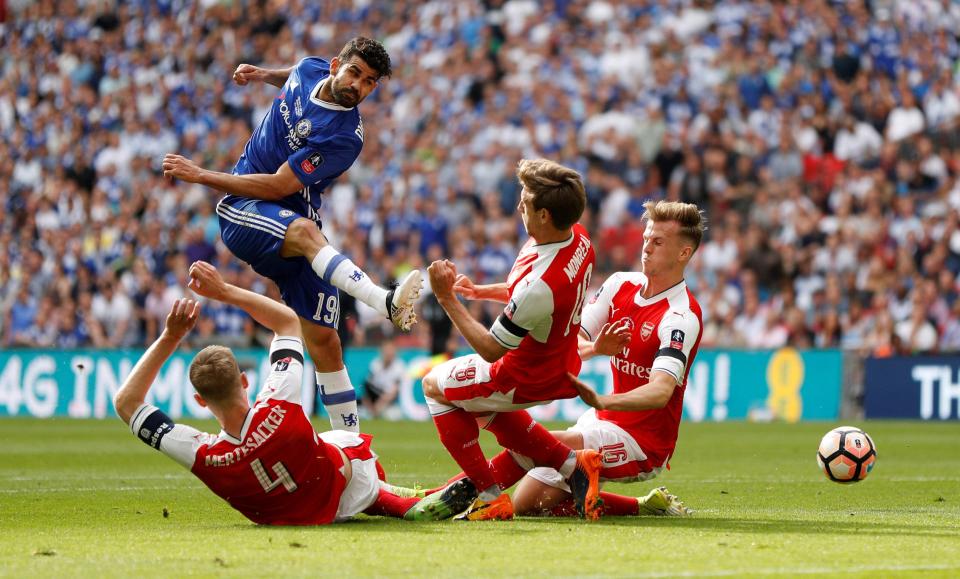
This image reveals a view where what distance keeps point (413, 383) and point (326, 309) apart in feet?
37.6

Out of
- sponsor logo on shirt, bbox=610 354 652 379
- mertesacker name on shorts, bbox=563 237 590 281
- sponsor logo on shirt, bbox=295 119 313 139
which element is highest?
sponsor logo on shirt, bbox=295 119 313 139

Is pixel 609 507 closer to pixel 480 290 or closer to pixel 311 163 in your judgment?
pixel 480 290

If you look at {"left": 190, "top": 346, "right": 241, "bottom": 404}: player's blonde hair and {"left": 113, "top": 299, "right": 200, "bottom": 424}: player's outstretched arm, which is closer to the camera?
{"left": 190, "top": 346, "right": 241, "bottom": 404}: player's blonde hair

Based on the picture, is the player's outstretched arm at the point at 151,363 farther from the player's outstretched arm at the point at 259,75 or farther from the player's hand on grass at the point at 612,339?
the player's outstretched arm at the point at 259,75

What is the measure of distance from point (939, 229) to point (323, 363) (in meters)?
12.8

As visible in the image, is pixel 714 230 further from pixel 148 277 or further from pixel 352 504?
pixel 352 504

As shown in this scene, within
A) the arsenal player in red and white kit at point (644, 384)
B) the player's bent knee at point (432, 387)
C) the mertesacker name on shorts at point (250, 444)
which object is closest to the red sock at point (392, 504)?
the player's bent knee at point (432, 387)

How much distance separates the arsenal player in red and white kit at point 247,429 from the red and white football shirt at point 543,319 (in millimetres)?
1029

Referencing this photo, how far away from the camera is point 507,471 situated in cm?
818

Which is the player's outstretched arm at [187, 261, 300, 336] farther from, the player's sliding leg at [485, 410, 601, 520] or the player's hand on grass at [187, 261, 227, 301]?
the player's sliding leg at [485, 410, 601, 520]

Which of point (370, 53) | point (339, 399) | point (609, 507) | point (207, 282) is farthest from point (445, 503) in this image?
point (370, 53)

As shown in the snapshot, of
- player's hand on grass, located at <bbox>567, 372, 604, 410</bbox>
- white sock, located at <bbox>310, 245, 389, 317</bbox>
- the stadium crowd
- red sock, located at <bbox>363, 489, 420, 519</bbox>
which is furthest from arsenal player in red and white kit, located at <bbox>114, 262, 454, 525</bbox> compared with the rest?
the stadium crowd

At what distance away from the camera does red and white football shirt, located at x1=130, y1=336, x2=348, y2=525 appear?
22.3 ft

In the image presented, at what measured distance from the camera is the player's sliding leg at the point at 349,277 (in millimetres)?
7934
